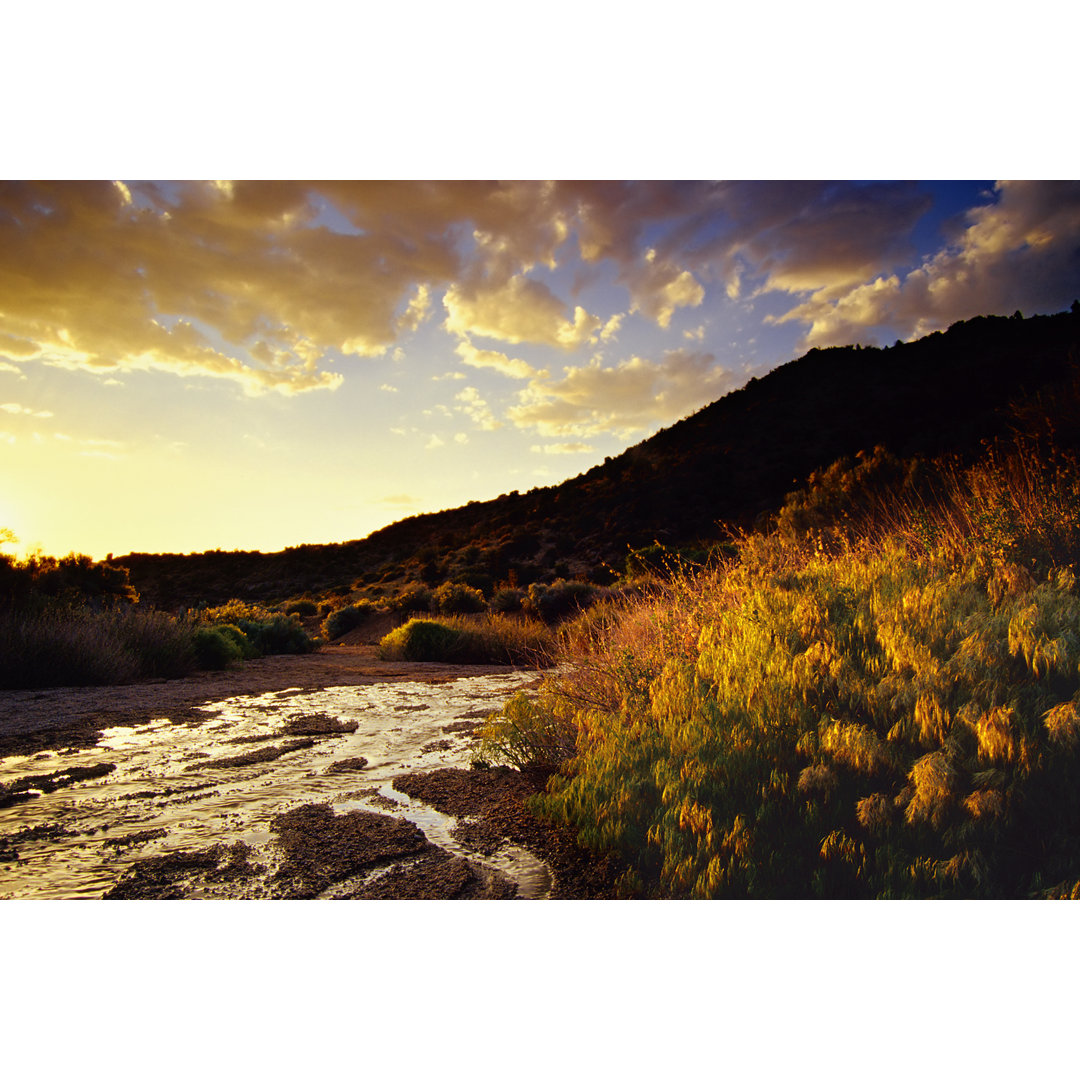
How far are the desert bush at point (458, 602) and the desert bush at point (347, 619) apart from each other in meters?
2.15

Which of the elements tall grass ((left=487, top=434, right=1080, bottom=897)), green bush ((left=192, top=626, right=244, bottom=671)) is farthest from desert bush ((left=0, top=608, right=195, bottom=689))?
tall grass ((left=487, top=434, right=1080, bottom=897))

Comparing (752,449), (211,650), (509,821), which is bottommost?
(509,821)

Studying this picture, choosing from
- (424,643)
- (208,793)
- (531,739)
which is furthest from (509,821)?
(424,643)

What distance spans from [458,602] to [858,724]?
12857 millimetres

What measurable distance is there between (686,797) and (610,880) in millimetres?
521

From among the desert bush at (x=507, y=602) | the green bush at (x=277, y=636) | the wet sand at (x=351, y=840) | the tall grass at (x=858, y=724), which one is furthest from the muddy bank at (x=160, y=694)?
the desert bush at (x=507, y=602)

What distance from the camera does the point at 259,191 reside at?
475 cm

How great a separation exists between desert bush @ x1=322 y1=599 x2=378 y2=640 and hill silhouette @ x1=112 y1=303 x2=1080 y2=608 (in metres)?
2.85

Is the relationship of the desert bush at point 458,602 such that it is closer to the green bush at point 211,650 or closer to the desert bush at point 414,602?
the desert bush at point 414,602

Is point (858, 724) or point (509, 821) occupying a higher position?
point (858, 724)

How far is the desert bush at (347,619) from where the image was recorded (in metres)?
16.3

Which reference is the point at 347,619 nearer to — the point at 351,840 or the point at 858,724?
the point at 351,840

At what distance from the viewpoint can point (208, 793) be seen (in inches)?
148

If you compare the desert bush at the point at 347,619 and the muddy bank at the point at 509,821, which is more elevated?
the desert bush at the point at 347,619
